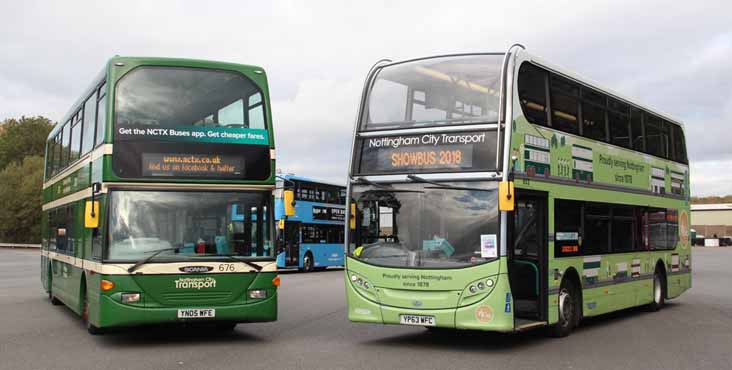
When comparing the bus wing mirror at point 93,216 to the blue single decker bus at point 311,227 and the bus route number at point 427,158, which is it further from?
the blue single decker bus at point 311,227

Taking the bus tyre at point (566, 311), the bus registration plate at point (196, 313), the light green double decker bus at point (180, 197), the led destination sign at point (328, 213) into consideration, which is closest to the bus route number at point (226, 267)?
the light green double decker bus at point (180, 197)

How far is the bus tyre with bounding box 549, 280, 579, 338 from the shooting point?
14.0 meters

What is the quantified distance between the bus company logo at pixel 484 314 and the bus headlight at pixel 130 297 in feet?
15.4

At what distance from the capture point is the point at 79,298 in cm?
1458

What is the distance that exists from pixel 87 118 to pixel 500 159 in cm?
730

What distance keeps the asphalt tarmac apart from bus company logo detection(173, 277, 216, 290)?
34.5 inches

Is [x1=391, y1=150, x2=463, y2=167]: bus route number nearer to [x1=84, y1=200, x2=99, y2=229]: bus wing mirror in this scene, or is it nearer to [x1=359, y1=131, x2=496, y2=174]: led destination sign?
[x1=359, y1=131, x2=496, y2=174]: led destination sign

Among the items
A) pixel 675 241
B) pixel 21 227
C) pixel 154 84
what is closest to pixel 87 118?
pixel 154 84

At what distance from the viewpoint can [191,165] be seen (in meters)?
12.8

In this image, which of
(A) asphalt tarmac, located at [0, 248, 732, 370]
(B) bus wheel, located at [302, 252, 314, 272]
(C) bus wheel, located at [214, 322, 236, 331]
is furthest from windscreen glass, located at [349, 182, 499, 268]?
(B) bus wheel, located at [302, 252, 314, 272]

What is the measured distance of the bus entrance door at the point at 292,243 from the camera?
35.8 meters

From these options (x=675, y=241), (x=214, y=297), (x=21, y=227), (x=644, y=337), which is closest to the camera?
(x=214, y=297)

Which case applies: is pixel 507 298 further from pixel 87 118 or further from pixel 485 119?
pixel 87 118

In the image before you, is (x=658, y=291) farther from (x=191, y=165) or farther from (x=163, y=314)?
(x=163, y=314)
